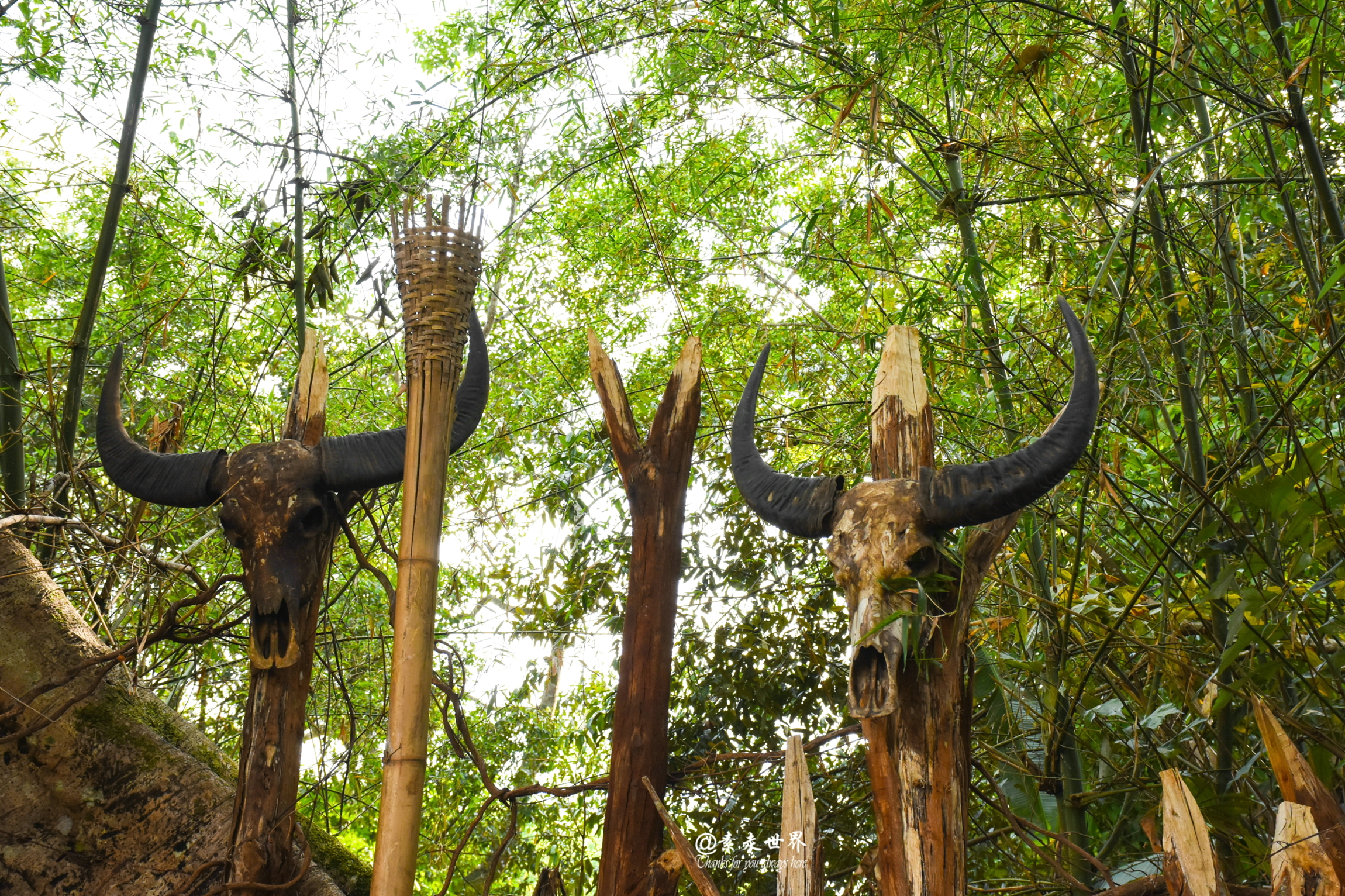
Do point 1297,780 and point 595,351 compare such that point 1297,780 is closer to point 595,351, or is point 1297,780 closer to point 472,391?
point 595,351

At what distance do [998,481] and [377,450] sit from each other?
1.40m

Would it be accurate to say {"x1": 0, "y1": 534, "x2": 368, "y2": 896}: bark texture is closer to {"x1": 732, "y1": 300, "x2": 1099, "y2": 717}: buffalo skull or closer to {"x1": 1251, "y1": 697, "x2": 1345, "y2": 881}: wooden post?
{"x1": 732, "y1": 300, "x2": 1099, "y2": 717}: buffalo skull

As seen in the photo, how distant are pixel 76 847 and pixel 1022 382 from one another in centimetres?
278

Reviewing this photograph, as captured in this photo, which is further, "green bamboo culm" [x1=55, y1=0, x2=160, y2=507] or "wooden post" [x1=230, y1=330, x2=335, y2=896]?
"green bamboo culm" [x1=55, y1=0, x2=160, y2=507]

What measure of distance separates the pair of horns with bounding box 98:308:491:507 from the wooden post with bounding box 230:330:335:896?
32 centimetres

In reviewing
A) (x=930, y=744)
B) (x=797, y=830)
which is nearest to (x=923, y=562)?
(x=930, y=744)

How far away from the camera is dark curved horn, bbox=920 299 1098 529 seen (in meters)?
1.85

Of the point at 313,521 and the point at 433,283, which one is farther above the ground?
the point at 433,283

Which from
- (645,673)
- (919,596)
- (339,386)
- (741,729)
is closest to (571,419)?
(339,386)

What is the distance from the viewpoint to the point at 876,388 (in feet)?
7.32

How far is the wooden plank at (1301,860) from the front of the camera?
5.03 feet

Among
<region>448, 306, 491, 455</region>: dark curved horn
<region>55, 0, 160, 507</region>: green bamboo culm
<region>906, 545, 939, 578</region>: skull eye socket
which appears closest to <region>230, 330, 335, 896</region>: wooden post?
<region>448, 306, 491, 455</region>: dark curved horn

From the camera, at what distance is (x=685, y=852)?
6.40ft

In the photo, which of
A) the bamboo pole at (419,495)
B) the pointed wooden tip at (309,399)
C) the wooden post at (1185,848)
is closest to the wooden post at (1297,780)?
the wooden post at (1185,848)
